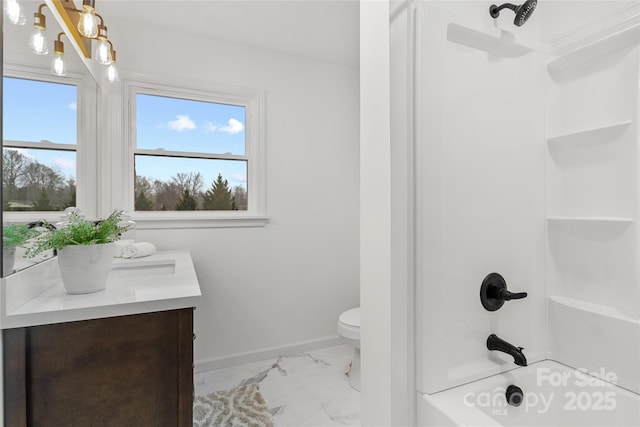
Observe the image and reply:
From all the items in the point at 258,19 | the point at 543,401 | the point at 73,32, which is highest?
the point at 258,19

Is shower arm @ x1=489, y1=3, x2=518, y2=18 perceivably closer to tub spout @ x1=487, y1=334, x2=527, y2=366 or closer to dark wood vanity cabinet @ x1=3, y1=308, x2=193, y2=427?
tub spout @ x1=487, y1=334, x2=527, y2=366

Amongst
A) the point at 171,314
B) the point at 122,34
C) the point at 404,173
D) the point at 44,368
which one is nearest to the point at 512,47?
the point at 404,173

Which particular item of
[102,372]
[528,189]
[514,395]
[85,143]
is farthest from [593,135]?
[85,143]

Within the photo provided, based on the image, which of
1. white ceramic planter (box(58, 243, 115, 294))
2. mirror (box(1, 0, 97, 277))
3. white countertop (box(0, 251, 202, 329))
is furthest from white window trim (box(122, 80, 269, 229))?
white ceramic planter (box(58, 243, 115, 294))

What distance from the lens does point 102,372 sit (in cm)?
111

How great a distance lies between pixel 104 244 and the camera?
4.24 feet

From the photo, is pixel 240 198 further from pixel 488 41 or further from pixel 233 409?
pixel 488 41

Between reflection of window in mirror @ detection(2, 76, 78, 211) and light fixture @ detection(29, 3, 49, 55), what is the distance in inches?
5.2

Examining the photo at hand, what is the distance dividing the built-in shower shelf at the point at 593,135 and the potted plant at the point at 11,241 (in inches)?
74.8

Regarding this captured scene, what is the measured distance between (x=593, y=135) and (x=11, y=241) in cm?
200

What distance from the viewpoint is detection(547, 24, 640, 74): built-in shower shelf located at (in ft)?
3.34

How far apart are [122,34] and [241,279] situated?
6.26 feet

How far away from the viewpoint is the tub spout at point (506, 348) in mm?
1047

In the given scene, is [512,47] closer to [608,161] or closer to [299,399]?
[608,161]
